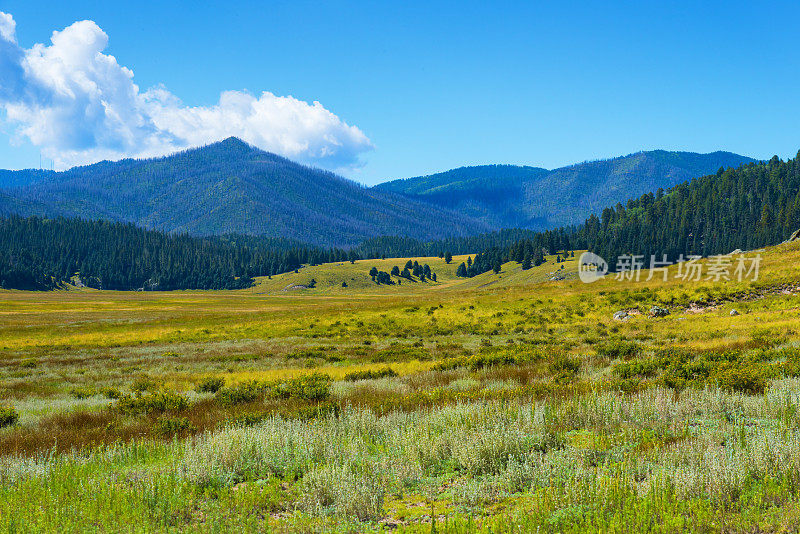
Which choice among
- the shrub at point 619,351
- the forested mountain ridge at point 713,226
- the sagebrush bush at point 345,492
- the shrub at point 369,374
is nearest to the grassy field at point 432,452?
the sagebrush bush at point 345,492

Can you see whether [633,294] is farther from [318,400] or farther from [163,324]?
[163,324]

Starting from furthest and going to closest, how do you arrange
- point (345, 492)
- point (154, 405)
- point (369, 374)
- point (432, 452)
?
1. point (369, 374)
2. point (154, 405)
3. point (432, 452)
4. point (345, 492)

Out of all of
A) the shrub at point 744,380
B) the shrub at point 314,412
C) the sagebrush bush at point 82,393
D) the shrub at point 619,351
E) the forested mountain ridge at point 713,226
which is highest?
the forested mountain ridge at point 713,226

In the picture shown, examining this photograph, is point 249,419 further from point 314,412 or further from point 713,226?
point 713,226

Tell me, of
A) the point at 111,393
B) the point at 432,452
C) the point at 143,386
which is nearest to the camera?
the point at 432,452

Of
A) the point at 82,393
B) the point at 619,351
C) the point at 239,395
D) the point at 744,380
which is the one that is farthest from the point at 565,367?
the point at 82,393

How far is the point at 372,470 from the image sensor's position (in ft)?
19.6

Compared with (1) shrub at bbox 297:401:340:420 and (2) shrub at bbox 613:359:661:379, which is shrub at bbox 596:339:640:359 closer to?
(2) shrub at bbox 613:359:661:379

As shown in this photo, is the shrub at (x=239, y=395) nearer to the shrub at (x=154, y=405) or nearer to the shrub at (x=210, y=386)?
the shrub at (x=154, y=405)

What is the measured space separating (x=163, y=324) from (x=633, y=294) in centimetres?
5181

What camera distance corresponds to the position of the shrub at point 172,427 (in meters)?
9.70

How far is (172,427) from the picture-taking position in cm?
1000

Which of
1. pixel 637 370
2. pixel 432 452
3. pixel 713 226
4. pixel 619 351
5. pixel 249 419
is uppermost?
pixel 713 226

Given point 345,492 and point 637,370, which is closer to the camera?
point 345,492
